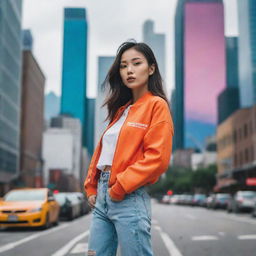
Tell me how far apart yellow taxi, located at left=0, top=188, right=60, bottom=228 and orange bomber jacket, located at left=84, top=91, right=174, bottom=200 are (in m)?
12.0

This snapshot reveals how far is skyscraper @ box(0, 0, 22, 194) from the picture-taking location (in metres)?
77.0

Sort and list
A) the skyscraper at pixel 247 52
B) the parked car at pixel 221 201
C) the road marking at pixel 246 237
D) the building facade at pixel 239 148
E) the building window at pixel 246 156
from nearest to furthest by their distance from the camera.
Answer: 1. the road marking at pixel 246 237
2. the parked car at pixel 221 201
3. the building facade at pixel 239 148
4. the building window at pixel 246 156
5. the skyscraper at pixel 247 52

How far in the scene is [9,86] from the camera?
271ft

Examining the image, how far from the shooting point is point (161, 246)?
984cm

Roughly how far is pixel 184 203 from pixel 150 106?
207 ft

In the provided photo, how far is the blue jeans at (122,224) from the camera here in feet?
9.80

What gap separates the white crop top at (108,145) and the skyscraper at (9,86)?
75022 millimetres

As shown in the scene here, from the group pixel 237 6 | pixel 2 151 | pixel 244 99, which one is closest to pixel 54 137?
pixel 244 99

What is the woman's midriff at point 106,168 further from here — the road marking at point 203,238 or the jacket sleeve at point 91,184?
the road marking at point 203,238

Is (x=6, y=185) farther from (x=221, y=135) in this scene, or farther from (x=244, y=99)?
(x=244, y=99)

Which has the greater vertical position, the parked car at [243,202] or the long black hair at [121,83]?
the long black hair at [121,83]

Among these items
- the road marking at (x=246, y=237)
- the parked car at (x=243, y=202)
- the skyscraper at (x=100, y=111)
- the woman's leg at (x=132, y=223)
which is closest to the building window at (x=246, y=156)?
the parked car at (x=243, y=202)

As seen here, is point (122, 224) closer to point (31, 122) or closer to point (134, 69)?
point (134, 69)

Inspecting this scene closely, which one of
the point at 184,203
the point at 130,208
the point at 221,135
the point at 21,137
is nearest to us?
the point at 130,208
